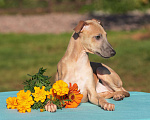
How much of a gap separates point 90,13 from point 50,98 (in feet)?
86.3

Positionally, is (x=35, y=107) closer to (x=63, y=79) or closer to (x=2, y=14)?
(x=63, y=79)

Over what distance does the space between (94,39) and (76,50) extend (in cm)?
34

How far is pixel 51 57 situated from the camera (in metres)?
16.4

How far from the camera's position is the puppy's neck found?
525cm

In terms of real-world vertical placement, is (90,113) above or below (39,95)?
below

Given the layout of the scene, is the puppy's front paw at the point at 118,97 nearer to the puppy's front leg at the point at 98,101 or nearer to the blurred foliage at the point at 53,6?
the puppy's front leg at the point at 98,101

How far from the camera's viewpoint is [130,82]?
12633mm

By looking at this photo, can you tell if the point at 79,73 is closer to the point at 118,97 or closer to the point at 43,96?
the point at 43,96

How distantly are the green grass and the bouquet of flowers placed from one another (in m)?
6.87

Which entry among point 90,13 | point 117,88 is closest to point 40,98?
point 117,88

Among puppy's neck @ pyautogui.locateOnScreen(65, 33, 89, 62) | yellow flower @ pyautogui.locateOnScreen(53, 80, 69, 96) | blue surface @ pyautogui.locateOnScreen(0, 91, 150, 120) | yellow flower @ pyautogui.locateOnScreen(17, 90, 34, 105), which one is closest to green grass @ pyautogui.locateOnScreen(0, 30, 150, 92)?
blue surface @ pyautogui.locateOnScreen(0, 91, 150, 120)

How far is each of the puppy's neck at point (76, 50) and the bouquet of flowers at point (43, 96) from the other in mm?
428

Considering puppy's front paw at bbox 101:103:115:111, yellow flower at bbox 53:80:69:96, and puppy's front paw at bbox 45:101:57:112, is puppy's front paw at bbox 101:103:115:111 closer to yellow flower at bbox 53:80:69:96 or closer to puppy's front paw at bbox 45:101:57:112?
yellow flower at bbox 53:80:69:96

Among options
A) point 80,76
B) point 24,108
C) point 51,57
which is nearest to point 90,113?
point 80,76
